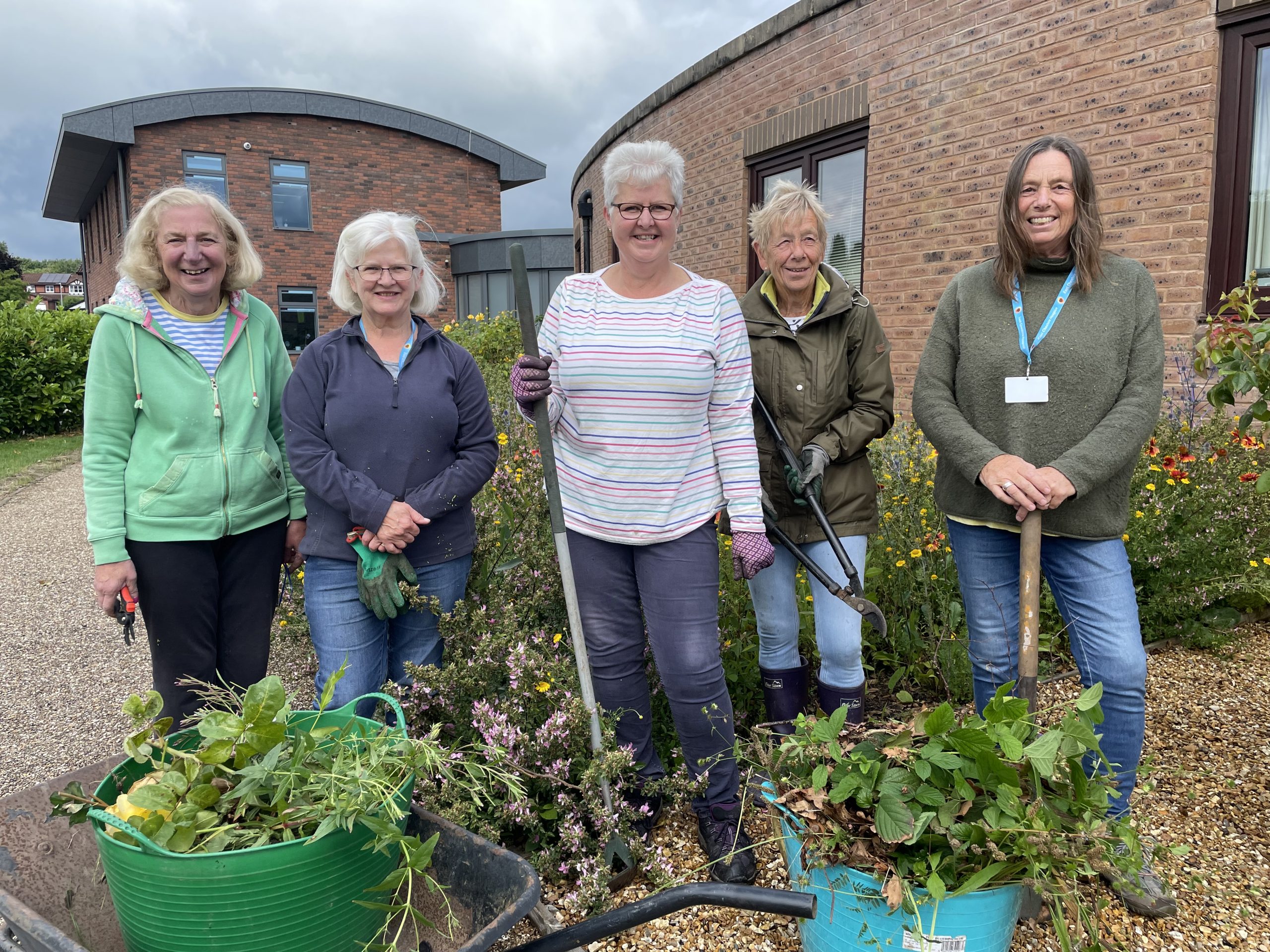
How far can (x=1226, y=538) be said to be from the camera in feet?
13.8

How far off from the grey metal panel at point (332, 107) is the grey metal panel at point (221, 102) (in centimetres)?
146

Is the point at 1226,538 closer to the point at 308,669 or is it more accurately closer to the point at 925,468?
the point at 925,468

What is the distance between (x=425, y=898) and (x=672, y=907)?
543 mm

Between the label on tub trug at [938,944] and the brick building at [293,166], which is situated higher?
the brick building at [293,166]

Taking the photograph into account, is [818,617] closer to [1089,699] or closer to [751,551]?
[751,551]

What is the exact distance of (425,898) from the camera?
1727mm

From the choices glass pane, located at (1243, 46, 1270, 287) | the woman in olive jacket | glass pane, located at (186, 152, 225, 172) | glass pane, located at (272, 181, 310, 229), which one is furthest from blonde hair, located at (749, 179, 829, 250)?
glass pane, located at (186, 152, 225, 172)

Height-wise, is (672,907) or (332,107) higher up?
(332,107)

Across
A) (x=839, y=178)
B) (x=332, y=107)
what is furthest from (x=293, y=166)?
(x=839, y=178)

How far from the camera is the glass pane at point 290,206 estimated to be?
23578 mm

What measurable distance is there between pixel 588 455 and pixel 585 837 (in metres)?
1.09

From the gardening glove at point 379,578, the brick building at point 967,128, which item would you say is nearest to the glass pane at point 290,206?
the brick building at point 967,128

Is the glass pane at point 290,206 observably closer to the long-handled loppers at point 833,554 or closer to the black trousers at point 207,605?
the black trousers at point 207,605

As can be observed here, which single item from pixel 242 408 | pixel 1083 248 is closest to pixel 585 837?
pixel 242 408
